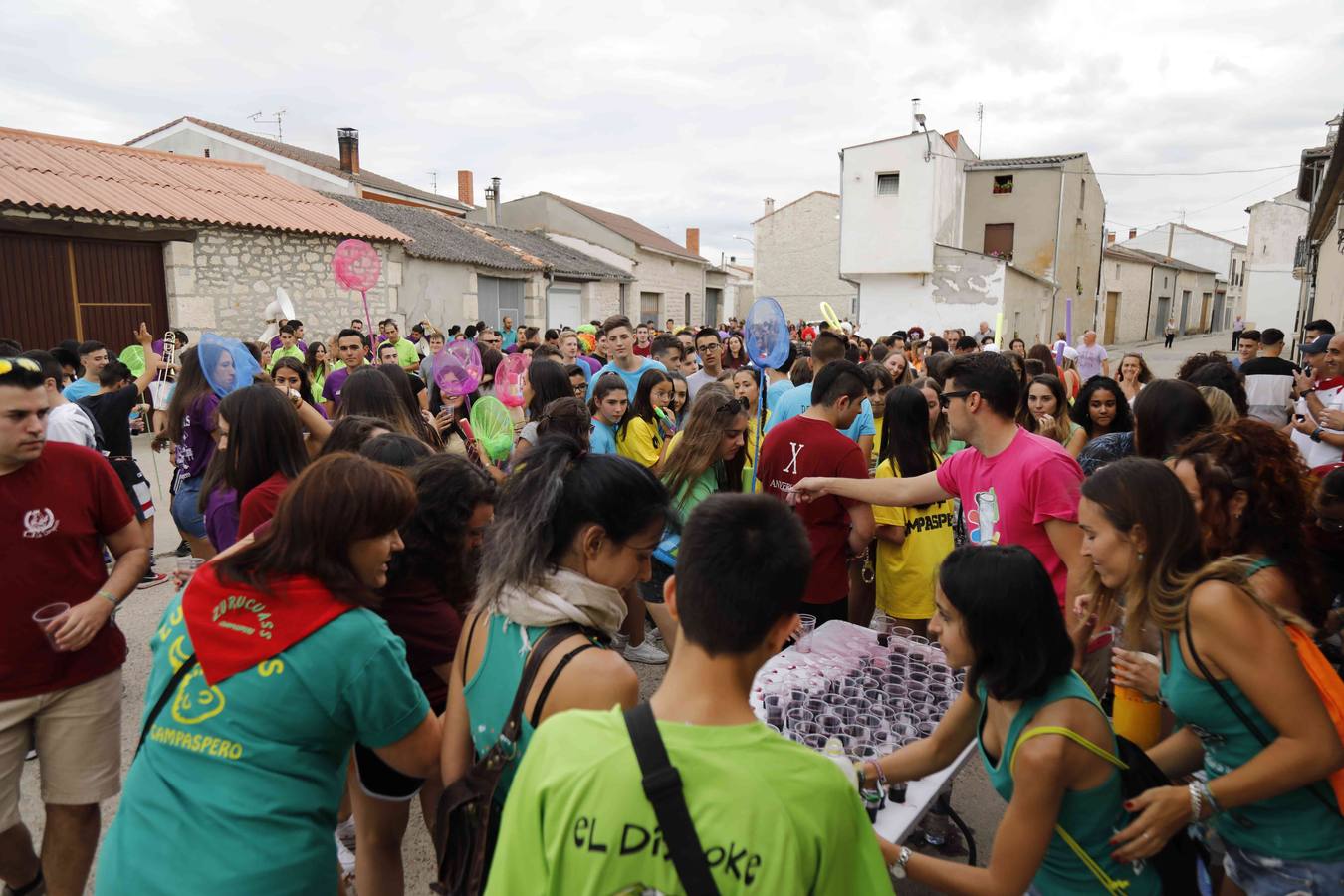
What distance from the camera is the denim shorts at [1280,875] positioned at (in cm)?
183

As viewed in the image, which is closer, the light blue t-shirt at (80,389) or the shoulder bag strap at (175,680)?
the shoulder bag strap at (175,680)

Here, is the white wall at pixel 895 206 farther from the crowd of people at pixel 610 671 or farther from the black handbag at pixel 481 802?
the black handbag at pixel 481 802

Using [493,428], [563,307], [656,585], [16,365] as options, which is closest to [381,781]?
[16,365]

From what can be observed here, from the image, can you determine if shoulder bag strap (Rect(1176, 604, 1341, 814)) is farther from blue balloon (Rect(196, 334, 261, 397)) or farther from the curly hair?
blue balloon (Rect(196, 334, 261, 397))

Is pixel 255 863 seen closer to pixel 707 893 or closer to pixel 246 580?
pixel 246 580

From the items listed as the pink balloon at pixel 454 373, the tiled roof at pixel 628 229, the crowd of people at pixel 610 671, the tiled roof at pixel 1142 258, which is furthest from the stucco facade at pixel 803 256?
the crowd of people at pixel 610 671

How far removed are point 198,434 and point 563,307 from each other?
22468 millimetres

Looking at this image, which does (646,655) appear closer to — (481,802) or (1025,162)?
(481,802)

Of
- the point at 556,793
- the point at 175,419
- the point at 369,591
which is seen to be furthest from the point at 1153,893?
the point at 175,419

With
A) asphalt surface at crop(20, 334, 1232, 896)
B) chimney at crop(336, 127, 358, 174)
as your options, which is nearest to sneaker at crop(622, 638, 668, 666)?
asphalt surface at crop(20, 334, 1232, 896)

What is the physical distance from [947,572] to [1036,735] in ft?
1.26

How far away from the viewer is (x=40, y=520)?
8.07 feet

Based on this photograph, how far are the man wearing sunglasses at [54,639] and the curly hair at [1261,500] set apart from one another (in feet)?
11.1

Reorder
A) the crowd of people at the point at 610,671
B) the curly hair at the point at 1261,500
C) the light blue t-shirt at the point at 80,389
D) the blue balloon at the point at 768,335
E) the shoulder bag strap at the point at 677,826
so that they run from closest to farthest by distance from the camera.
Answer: the shoulder bag strap at the point at 677,826, the crowd of people at the point at 610,671, the curly hair at the point at 1261,500, the blue balloon at the point at 768,335, the light blue t-shirt at the point at 80,389
